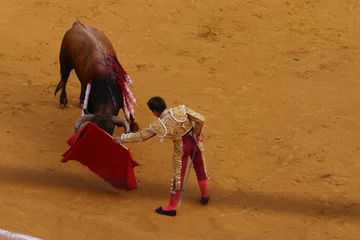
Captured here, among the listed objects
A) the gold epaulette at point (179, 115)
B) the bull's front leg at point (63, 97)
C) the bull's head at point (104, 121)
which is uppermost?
the gold epaulette at point (179, 115)

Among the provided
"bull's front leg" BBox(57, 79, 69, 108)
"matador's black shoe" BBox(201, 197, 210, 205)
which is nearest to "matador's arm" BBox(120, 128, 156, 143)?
"matador's black shoe" BBox(201, 197, 210, 205)

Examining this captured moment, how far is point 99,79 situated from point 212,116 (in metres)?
1.59

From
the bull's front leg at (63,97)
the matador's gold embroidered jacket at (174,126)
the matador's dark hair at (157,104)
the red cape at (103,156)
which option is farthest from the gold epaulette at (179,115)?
the bull's front leg at (63,97)

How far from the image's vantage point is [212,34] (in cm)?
1170

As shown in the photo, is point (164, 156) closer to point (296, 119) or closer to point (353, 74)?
point (296, 119)

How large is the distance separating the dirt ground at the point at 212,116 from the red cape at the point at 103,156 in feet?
0.73

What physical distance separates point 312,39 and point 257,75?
145cm

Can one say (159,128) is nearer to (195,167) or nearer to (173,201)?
(195,167)

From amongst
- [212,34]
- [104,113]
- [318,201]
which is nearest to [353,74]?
Result: [212,34]

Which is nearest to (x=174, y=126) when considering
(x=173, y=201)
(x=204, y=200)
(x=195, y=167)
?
(x=195, y=167)

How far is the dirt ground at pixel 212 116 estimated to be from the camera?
7707 millimetres

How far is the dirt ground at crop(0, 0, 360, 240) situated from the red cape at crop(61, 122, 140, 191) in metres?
0.22

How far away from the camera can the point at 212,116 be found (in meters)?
9.56

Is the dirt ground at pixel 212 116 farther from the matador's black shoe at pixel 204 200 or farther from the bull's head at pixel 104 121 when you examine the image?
the bull's head at pixel 104 121
